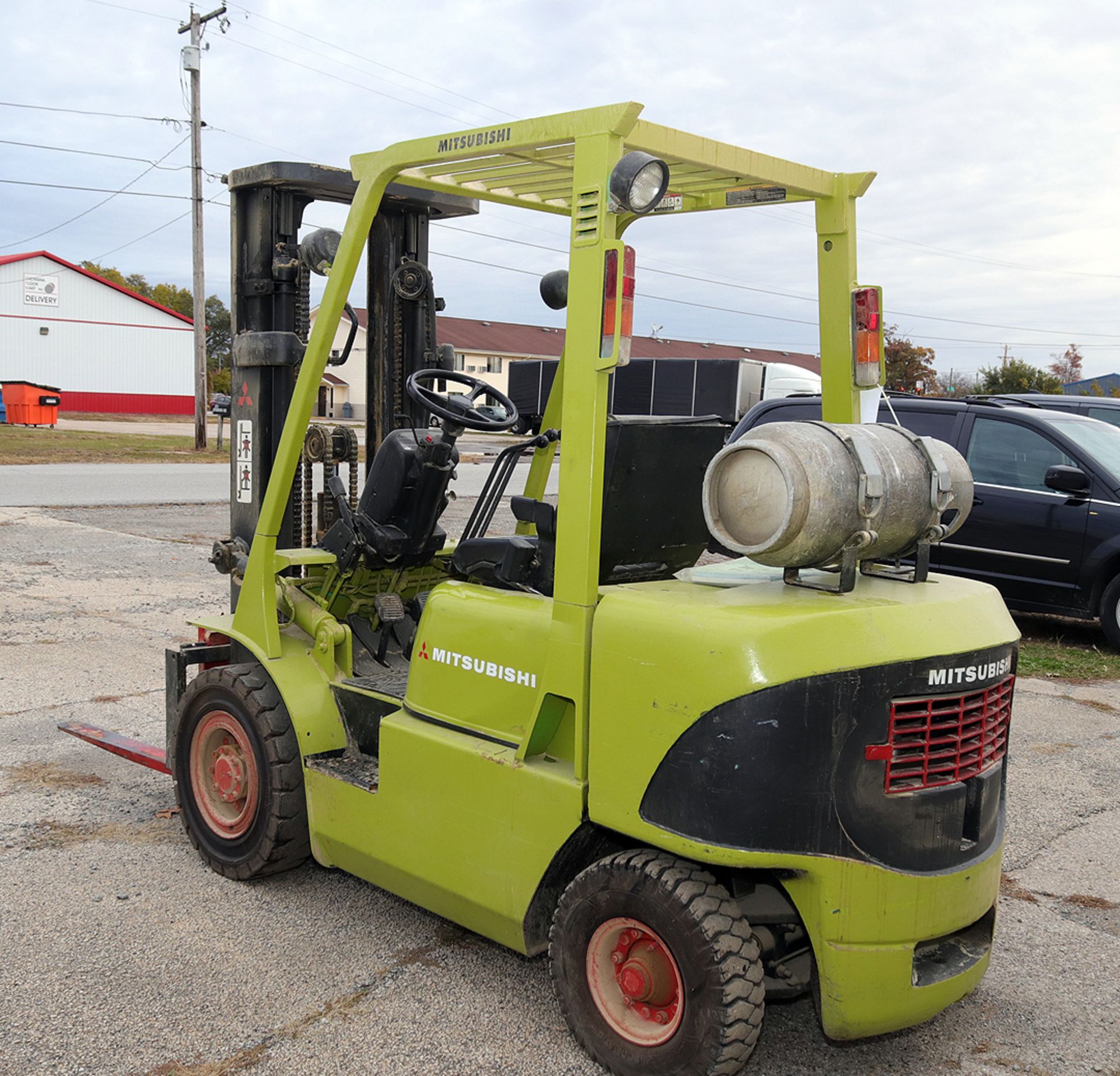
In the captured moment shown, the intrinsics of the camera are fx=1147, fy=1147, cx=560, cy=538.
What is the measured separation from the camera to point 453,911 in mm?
3592

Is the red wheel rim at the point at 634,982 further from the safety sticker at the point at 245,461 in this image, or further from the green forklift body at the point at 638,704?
the safety sticker at the point at 245,461

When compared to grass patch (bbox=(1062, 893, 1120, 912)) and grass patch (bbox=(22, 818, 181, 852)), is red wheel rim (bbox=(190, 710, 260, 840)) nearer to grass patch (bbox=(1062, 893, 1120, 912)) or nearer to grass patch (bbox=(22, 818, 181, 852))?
grass patch (bbox=(22, 818, 181, 852))

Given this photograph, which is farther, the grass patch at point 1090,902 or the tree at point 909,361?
the tree at point 909,361

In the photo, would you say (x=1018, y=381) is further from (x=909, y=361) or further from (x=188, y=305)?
(x=188, y=305)

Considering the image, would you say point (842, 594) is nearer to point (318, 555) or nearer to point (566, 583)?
point (566, 583)

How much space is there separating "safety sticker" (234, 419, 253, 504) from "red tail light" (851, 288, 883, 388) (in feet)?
8.81

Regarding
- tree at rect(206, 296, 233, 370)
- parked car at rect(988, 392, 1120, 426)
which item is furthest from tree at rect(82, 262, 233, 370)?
parked car at rect(988, 392, 1120, 426)

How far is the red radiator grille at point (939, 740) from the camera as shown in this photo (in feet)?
9.58

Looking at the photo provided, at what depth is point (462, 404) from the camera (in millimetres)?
4004

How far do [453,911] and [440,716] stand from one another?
0.61 m

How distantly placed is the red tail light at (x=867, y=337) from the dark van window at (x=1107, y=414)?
35.1ft

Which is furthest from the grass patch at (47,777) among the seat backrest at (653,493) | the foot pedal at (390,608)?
the seat backrest at (653,493)

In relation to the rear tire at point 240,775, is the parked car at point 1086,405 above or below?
above

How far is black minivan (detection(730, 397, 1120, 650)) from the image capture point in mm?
8789
